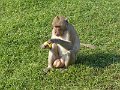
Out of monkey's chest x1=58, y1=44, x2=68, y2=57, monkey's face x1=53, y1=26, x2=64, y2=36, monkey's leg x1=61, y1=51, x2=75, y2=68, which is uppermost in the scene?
monkey's face x1=53, y1=26, x2=64, y2=36

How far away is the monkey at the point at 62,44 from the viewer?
7441 millimetres

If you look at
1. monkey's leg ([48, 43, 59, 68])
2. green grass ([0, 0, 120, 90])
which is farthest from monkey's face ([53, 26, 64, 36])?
green grass ([0, 0, 120, 90])

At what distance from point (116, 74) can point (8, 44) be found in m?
3.02

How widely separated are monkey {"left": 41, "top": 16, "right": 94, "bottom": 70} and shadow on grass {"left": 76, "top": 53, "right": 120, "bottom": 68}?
0.37 m

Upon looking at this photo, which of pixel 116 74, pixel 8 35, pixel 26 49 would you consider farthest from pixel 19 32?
pixel 116 74

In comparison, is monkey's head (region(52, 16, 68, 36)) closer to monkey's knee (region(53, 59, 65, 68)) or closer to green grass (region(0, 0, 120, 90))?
monkey's knee (region(53, 59, 65, 68))

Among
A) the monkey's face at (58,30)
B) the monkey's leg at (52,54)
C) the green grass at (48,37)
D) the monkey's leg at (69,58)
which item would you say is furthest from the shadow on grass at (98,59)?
the monkey's face at (58,30)

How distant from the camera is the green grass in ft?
24.4

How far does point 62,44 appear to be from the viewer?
7469 millimetres

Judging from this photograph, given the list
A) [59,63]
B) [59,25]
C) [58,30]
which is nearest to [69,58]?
[59,63]

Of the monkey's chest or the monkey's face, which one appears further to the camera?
the monkey's chest

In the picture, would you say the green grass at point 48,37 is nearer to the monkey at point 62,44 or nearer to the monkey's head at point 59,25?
the monkey at point 62,44

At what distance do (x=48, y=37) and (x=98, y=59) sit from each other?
1.87 meters

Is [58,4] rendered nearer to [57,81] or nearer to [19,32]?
[19,32]
